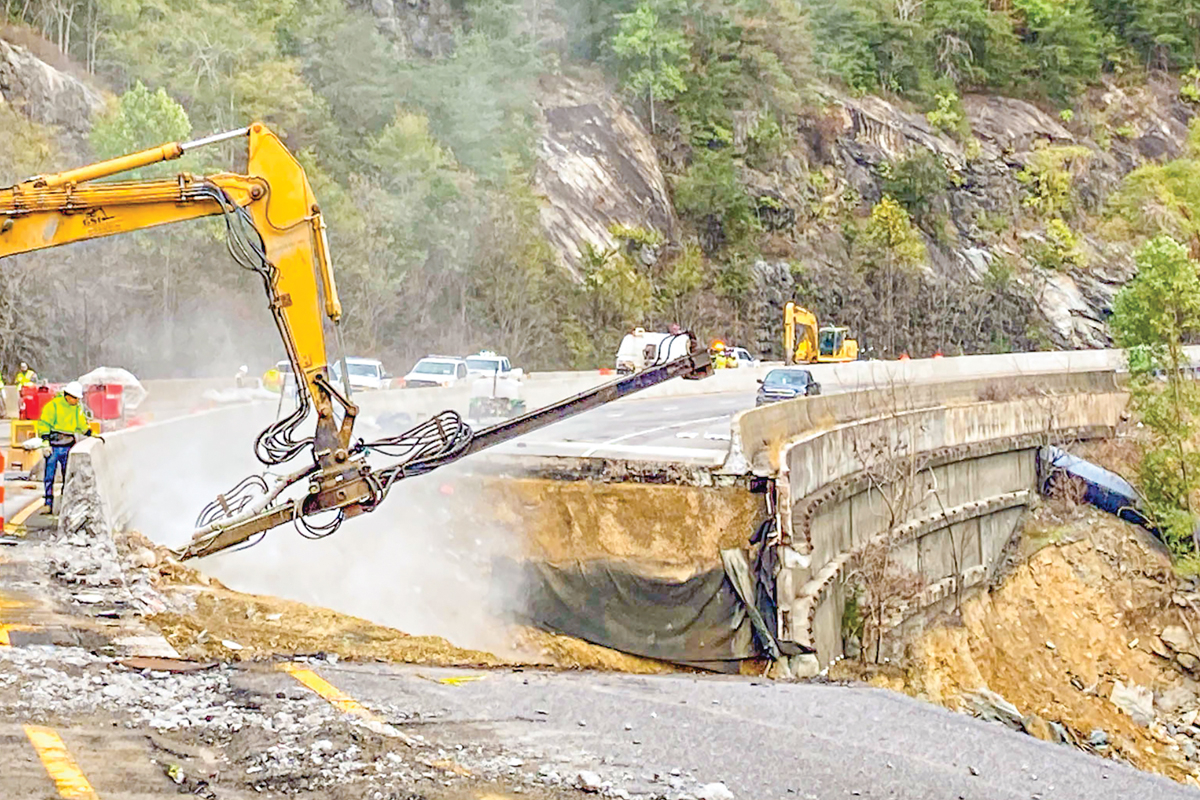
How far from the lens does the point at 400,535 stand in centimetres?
2222

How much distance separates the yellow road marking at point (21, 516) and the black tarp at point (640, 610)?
668cm

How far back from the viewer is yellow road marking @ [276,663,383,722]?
29.2 feet

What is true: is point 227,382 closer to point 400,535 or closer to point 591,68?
point 400,535

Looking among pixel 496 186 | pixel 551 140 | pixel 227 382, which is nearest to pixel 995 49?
pixel 551 140

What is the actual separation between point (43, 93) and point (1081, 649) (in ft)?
131

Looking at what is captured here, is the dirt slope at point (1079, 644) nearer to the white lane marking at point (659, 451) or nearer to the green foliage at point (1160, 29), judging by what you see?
the white lane marking at point (659, 451)

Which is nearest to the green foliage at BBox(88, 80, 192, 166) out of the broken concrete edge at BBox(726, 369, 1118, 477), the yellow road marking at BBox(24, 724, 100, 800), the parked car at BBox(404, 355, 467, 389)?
the parked car at BBox(404, 355, 467, 389)

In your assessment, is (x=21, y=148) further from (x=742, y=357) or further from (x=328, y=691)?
(x=328, y=691)

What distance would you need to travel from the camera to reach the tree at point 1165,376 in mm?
39125

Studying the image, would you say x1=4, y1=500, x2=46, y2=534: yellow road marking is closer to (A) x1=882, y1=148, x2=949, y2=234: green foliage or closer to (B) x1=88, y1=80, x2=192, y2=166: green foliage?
(B) x1=88, y1=80, x2=192, y2=166: green foliage

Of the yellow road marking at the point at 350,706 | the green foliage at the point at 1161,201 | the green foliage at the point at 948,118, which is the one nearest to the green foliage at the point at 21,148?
the yellow road marking at the point at 350,706

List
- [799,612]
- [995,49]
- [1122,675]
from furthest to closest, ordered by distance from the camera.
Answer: [995,49]
[1122,675]
[799,612]

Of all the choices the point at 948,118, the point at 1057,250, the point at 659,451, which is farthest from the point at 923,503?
the point at 948,118

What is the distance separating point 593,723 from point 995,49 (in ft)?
314
